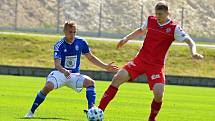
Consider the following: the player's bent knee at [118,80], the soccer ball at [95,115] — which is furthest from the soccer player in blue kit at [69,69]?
the soccer ball at [95,115]

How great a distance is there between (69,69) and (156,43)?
89.0 inches

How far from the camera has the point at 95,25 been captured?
69500mm

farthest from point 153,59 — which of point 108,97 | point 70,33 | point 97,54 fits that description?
point 97,54

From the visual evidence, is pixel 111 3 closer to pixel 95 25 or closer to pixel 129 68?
pixel 95 25

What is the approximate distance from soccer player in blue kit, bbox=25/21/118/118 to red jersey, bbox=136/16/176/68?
110 cm

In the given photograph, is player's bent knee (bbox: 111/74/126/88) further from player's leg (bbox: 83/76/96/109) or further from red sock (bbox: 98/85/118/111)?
player's leg (bbox: 83/76/96/109)

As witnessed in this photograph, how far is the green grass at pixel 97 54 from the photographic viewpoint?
155ft

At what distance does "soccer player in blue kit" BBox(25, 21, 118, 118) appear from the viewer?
15102 millimetres

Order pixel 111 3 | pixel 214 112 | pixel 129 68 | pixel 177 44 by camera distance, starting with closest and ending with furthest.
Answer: pixel 129 68 < pixel 214 112 < pixel 177 44 < pixel 111 3

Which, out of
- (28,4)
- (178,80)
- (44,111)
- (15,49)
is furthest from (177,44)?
(44,111)

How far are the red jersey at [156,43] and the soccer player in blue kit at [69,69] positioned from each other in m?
1.10

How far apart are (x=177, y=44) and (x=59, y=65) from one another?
40.2 m

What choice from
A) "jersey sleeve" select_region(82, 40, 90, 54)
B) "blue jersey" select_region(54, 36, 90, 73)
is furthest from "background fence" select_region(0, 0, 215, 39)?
"blue jersey" select_region(54, 36, 90, 73)

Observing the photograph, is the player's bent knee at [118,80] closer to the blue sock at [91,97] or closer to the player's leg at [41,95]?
the blue sock at [91,97]
